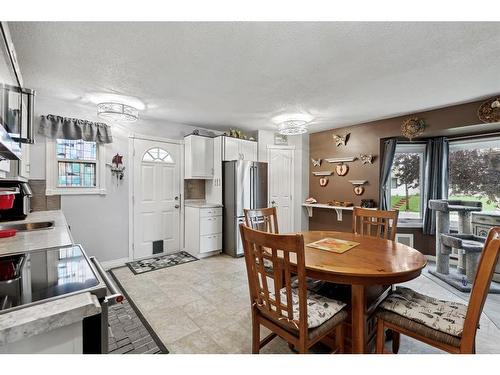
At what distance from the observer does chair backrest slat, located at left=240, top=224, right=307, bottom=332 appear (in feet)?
4.18

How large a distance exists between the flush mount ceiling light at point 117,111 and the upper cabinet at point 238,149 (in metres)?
1.58

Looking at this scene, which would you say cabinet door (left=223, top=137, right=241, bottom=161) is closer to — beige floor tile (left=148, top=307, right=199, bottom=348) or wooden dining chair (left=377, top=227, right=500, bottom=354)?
beige floor tile (left=148, top=307, right=199, bottom=348)

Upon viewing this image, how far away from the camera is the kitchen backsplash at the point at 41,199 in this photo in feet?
10.1

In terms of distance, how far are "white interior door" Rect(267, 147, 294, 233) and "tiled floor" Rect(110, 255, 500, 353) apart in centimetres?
153

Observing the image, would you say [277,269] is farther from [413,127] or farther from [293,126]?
[413,127]

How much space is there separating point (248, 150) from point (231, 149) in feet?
1.29

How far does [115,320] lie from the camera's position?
2191 mm

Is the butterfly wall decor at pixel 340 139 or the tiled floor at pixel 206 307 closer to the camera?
the tiled floor at pixel 206 307

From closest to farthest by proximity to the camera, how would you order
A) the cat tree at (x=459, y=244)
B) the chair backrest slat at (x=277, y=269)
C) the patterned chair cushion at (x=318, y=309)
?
the chair backrest slat at (x=277, y=269) → the patterned chair cushion at (x=318, y=309) → the cat tree at (x=459, y=244)

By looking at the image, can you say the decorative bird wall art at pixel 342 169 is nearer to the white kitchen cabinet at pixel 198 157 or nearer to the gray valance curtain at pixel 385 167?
the gray valance curtain at pixel 385 167

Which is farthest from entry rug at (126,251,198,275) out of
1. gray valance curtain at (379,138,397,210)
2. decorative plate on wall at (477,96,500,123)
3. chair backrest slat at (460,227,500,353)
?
decorative plate on wall at (477,96,500,123)

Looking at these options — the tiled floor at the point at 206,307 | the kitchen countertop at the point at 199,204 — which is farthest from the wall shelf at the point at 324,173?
the tiled floor at the point at 206,307

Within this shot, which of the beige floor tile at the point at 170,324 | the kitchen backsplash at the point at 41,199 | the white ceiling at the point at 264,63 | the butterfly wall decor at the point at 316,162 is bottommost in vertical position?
the beige floor tile at the point at 170,324
